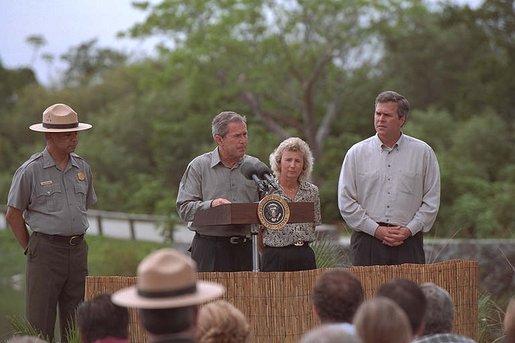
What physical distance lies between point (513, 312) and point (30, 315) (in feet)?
13.4

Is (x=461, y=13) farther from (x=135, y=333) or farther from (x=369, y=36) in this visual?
(x=135, y=333)

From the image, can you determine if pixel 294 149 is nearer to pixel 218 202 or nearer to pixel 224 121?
pixel 224 121

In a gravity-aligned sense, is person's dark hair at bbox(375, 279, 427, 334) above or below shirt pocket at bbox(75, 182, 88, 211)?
below

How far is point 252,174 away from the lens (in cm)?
706

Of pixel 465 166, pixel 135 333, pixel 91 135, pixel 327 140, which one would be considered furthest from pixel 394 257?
pixel 91 135

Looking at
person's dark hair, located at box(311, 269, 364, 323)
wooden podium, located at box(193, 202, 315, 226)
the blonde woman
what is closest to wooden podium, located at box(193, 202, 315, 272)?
wooden podium, located at box(193, 202, 315, 226)

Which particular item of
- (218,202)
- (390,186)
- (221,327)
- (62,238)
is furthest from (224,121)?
(221,327)

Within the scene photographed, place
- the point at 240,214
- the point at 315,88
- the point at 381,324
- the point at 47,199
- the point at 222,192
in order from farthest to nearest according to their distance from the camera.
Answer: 1. the point at 315,88
2. the point at 47,199
3. the point at 222,192
4. the point at 240,214
5. the point at 381,324

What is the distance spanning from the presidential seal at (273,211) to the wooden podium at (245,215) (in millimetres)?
41

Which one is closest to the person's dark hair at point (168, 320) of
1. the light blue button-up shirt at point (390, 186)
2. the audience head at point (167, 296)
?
the audience head at point (167, 296)

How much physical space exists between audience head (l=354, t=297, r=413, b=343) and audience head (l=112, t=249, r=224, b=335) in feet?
1.87

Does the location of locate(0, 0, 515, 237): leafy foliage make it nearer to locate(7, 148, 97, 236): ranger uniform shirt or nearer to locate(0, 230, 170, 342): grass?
locate(0, 230, 170, 342): grass

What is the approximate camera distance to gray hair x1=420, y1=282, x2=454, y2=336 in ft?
15.6

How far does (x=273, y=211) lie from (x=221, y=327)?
2.34 meters
